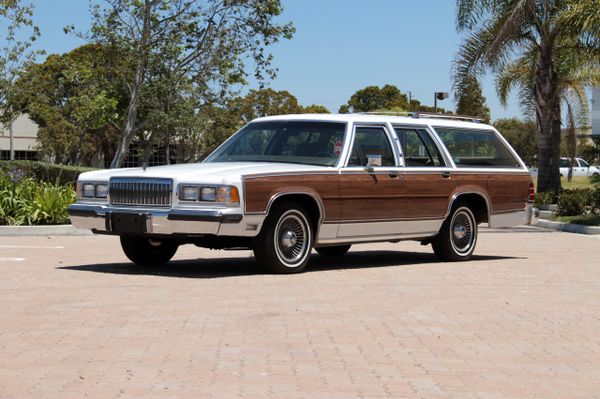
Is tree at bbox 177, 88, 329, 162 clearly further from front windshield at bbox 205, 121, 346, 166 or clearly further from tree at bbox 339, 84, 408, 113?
front windshield at bbox 205, 121, 346, 166

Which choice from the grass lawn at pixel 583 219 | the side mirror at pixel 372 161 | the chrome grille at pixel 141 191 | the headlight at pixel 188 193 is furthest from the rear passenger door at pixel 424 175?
the grass lawn at pixel 583 219

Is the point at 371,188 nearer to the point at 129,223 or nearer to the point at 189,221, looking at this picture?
the point at 189,221

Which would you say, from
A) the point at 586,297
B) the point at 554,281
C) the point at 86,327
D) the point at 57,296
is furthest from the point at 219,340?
the point at 554,281

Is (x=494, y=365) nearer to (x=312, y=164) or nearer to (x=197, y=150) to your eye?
(x=312, y=164)

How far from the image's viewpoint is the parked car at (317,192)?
12.2 meters

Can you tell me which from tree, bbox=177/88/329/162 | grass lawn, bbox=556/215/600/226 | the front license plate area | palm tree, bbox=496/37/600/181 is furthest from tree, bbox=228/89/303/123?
the front license plate area

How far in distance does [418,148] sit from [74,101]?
34.5 meters

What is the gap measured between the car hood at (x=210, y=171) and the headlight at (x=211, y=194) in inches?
2.9

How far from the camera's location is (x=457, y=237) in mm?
15188

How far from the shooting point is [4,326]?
880 centimetres

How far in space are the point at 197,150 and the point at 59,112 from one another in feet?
42.2

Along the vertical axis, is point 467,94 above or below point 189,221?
above

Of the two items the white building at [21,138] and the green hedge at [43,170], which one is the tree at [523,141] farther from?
the green hedge at [43,170]

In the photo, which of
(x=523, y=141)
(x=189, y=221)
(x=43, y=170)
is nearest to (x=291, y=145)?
(x=189, y=221)
